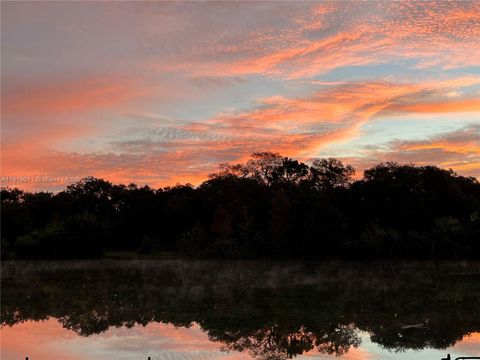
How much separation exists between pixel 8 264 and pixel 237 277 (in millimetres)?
26723

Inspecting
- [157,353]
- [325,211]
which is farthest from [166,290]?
[325,211]

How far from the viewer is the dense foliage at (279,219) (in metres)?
59.3

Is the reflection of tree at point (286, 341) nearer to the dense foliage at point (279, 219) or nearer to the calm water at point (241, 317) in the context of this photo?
the calm water at point (241, 317)

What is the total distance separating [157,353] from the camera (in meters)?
17.1

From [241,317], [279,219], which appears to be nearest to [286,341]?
[241,317]

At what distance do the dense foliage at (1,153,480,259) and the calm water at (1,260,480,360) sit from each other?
2029 cm

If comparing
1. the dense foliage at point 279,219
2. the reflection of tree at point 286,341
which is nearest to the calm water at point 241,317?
the reflection of tree at point 286,341

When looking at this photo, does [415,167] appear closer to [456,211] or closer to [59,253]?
[456,211]

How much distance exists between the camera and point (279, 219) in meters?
63.4

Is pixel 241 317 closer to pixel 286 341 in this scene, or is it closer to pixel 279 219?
pixel 286 341

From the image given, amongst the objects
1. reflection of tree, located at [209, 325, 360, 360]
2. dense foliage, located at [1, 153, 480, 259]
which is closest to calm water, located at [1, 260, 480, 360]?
reflection of tree, located at [209, 325, 360, 360]

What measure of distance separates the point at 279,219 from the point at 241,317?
41247mm

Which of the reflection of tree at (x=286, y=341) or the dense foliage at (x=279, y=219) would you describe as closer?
the reflection of tree at (x=286, y=341)

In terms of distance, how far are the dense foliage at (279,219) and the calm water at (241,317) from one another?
20.3 meters
